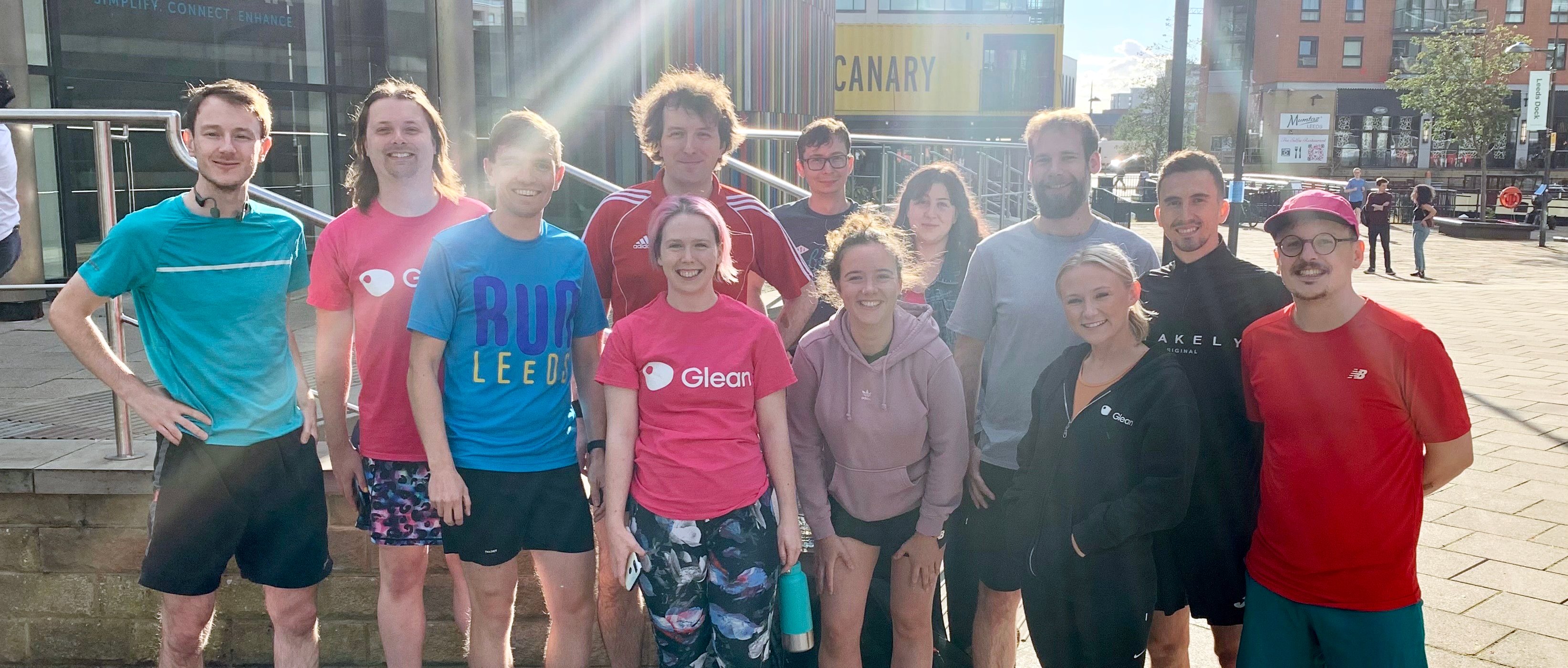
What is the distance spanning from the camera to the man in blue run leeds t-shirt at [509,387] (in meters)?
3.04

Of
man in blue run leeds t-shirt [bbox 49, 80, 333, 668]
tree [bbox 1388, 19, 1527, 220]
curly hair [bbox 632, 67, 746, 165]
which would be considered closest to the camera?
man in blue run leeds t-shirt [bbox 49, 80, 333, 668]

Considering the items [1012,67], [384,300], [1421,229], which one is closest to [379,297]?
[384,300]

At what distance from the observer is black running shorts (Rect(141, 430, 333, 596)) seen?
312 cm

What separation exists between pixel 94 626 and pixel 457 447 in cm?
224

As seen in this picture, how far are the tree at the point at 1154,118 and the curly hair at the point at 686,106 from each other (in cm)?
5520

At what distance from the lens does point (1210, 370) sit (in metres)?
3.24

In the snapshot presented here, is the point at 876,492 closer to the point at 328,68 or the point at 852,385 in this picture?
the point at 852,385

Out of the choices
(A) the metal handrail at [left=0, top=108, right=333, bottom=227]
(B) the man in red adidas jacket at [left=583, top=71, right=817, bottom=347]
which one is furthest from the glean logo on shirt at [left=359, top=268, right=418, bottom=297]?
(A) the metal handrail at [left=0, top=108, right=333, bottom=227]

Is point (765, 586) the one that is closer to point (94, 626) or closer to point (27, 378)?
point (94, 626)

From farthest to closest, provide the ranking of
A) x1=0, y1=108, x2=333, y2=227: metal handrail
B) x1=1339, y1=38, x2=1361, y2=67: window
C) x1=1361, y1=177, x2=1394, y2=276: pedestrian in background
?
x1=1339, y1=38, x2=1361, y2=67: window
x1=1361, y1=177, x2=1394, y2=276: pedestrian in background
x1=0, y1=108, x2=333, y2=227: metal handrail

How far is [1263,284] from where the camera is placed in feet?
10.9

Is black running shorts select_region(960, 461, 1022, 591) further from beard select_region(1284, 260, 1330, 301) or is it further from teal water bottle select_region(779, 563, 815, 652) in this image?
beard select_region(1284, 260, 1330, 301)

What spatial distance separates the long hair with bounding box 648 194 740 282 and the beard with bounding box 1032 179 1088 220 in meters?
1.09

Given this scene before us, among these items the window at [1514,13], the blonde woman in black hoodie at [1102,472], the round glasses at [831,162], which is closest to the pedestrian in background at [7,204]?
the round glasses at [831,162]
